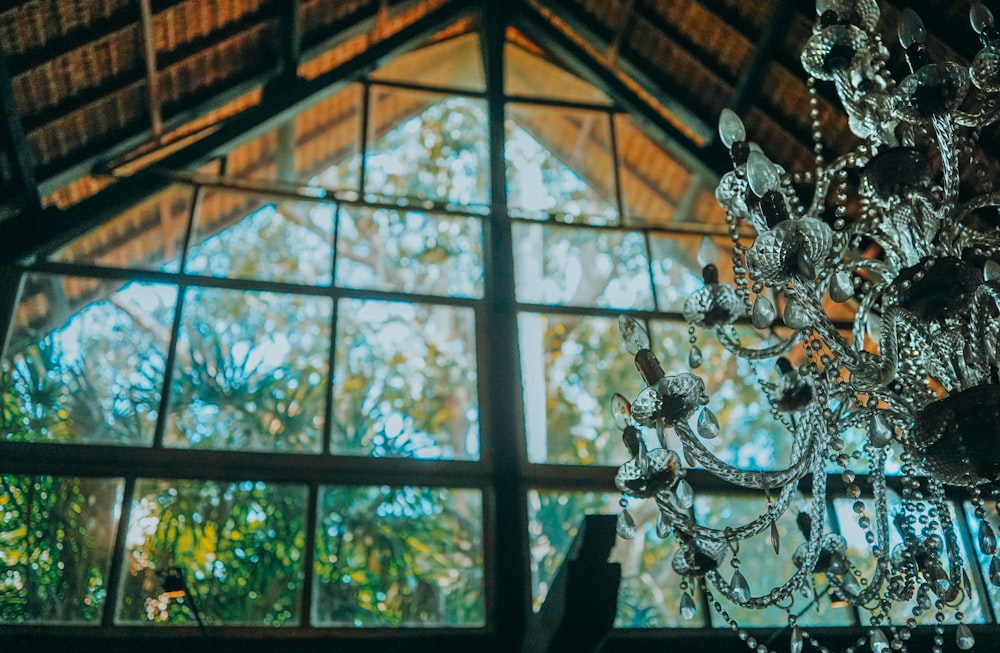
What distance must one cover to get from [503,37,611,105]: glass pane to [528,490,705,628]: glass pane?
2.73 metres

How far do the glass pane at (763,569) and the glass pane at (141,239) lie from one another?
2.96m

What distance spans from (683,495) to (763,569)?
2.13 metres

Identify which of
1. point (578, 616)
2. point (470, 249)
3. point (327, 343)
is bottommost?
point (578, 616)

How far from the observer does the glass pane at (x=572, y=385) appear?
179 inches

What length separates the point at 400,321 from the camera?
4801mm

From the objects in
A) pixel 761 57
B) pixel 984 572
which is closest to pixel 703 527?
pixel 984 572

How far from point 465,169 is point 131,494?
261 cm

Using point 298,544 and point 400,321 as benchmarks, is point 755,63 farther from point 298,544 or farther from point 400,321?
point 298,544

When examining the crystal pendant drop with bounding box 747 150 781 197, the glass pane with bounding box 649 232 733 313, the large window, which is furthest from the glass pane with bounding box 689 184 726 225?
the crystal pendant drop with bounding box 747 150 781 197

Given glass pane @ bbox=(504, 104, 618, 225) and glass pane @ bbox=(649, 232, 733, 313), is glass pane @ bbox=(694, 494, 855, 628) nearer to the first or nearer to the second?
glass pane @ bbox=(649, 232, 733, 313)

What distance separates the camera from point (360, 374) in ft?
15.0

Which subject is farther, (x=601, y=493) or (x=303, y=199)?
(x=303, y=199)

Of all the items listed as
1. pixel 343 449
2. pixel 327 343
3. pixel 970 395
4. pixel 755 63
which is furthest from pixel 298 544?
pixel 755 63

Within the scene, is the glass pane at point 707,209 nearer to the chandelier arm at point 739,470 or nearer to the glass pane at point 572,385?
the glass pane at point 572,385
